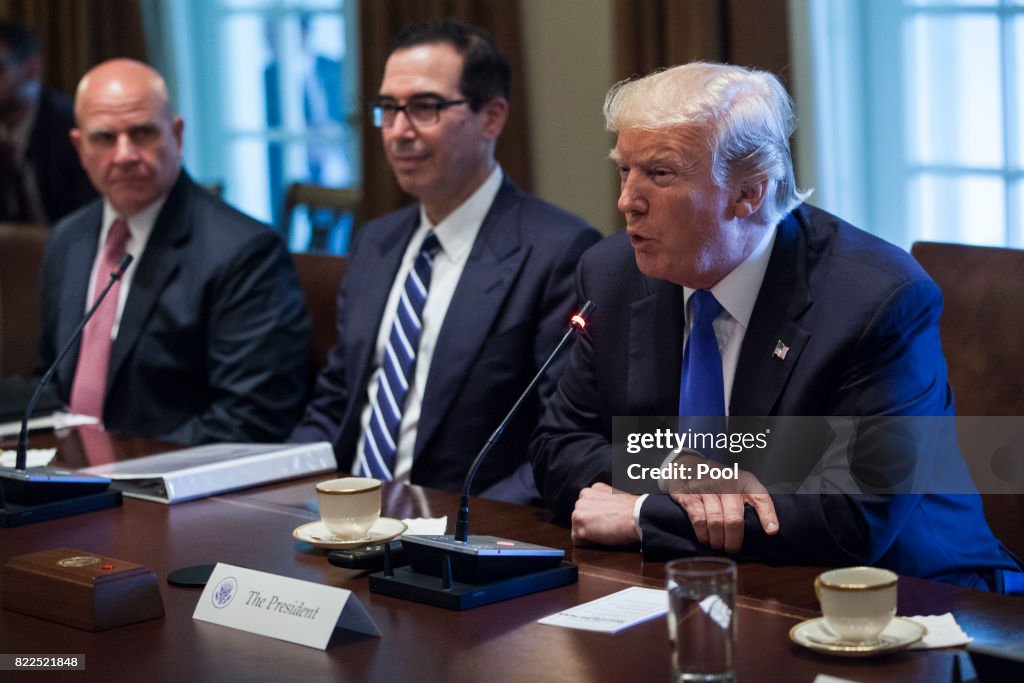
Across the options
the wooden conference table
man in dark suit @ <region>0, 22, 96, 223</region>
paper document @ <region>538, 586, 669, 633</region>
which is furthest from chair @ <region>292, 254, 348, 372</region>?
man in dark suit @ <region>0, 22, 96, 223</region>

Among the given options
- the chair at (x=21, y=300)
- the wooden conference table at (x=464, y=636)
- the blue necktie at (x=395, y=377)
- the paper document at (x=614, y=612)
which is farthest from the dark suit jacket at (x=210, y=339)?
the paper document at (x=614, y=612)

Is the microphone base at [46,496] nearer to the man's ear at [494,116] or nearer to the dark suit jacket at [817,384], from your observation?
the dark suit jacket at [817,384]

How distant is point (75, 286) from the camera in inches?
150

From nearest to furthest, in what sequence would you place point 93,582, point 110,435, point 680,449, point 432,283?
point 93,582 → point 680,449 → point 110,435 → point 432,283

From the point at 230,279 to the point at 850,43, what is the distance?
5.98ft

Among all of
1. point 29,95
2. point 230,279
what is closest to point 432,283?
point 230,279

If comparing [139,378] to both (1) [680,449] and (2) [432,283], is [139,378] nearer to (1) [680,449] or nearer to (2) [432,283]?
(2) [432,283]

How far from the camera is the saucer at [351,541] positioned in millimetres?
1988

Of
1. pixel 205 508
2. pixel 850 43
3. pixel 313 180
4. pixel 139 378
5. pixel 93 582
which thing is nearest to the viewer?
pixel 93 582

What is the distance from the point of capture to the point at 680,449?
85.9 inches

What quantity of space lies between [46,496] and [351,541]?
64cm

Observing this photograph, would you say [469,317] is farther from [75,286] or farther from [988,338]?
[75,286]

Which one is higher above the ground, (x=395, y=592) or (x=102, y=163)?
(x=102, y=163)

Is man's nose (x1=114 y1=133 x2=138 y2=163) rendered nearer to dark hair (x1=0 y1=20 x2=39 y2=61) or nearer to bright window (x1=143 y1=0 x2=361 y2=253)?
bright window (x1=143 y1=0 x2=361 y2=253)
